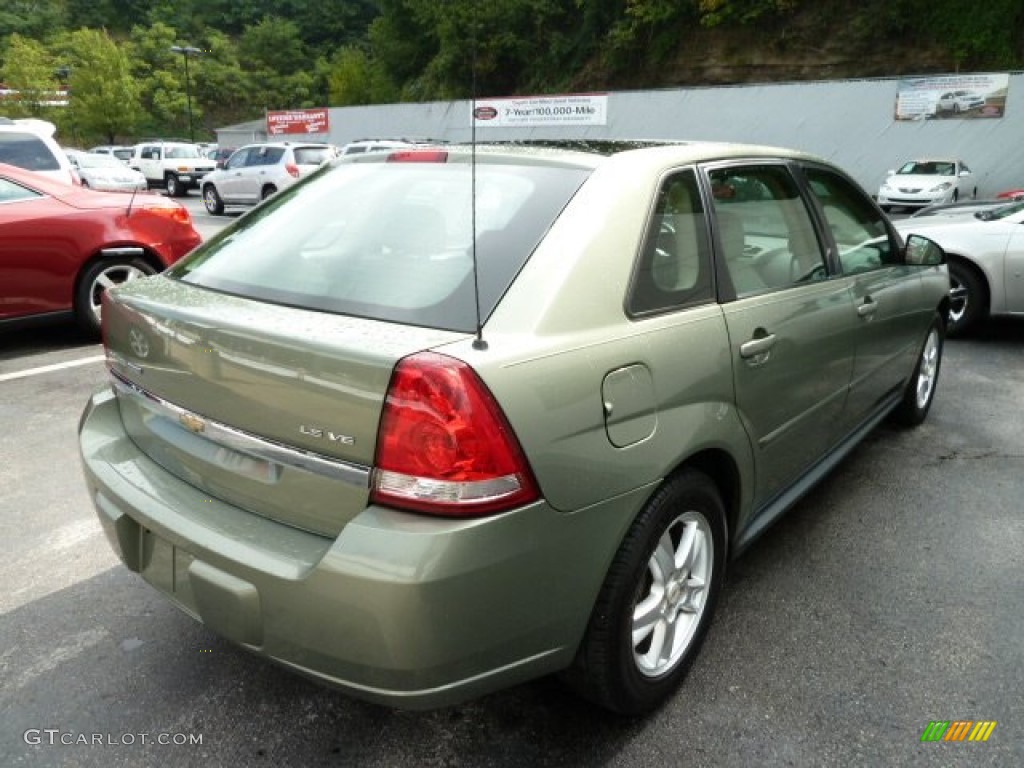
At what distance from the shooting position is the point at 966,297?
21.6 ft

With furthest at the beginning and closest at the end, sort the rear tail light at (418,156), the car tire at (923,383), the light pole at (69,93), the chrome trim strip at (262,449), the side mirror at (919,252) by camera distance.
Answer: the light pole at (69,93)
the car tire at (923,383)
the side mirror at (919,252)
the rear tail light at (418,156)
the chrome trim strip at (262,449)

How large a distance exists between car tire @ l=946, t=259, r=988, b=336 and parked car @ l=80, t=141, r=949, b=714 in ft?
15.4

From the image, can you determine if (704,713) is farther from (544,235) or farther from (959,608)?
(544,235)

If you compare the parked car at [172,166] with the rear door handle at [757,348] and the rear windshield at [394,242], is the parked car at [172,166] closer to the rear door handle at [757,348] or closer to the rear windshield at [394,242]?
the rear windshield at [394,242]

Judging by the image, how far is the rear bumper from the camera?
1.62m

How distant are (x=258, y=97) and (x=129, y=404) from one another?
295 feet

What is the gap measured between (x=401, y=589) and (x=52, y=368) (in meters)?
5.09

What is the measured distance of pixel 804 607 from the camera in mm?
2750

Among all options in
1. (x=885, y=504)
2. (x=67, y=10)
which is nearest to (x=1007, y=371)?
(x=885, y=504)

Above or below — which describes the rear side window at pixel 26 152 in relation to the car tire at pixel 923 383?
above

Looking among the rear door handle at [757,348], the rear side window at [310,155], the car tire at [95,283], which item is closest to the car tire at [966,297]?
the rear door handle at [757,348]

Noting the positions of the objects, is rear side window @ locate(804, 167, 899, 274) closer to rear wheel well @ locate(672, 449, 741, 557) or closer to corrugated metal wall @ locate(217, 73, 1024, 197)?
rear wheel well @ locate(672, 449, 741, 557)

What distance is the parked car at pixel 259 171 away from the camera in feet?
58.6

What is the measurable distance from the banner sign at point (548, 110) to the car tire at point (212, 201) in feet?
38.6
